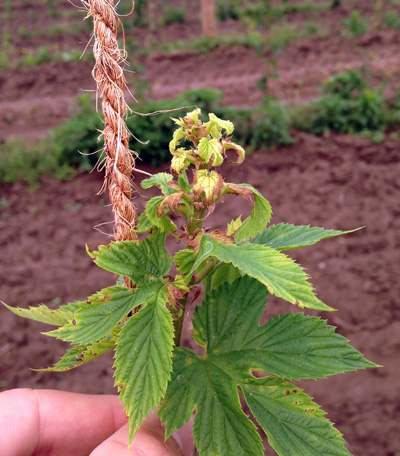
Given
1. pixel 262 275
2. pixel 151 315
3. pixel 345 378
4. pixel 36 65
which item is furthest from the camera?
pixel 36 65

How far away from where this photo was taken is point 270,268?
98 cm

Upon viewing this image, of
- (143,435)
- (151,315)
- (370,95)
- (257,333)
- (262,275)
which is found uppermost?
(262,275)

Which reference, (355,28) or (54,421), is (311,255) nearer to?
(54,421)

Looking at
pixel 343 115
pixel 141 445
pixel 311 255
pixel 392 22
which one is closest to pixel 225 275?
pixel 141 445

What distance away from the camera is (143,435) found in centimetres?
129

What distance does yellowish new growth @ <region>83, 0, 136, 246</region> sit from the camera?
1031 mm

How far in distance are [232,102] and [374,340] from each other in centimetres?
553

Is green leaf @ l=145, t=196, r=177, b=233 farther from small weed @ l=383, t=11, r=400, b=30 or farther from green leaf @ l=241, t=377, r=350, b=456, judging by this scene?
small weed @ l=383, t=11, r=400, b=30

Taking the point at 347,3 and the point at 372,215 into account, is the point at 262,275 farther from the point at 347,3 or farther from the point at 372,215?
the point at 347,3

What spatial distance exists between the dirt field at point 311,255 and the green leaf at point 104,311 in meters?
2.29

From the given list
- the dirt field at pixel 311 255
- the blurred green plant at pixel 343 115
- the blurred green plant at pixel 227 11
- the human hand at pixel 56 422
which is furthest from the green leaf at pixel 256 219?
the blurred green plant at pixel 227 11

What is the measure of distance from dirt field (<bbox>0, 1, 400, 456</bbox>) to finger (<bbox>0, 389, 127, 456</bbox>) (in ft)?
4.84

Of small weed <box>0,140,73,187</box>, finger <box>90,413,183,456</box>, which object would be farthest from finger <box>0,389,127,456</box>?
small weed <box>0,140,73,187</box>

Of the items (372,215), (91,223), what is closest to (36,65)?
(91,223)
